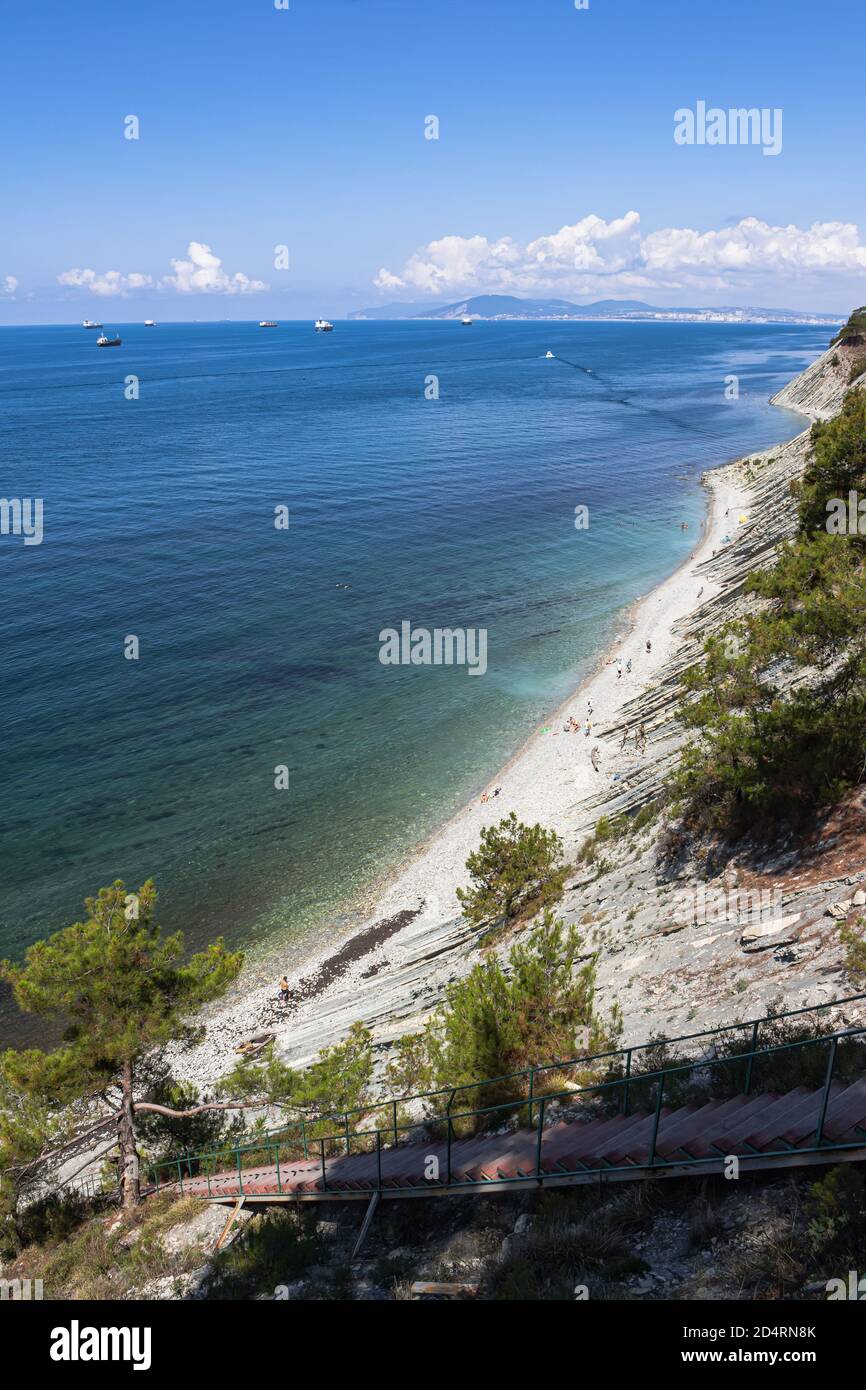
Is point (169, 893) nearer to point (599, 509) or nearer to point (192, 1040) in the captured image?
point (192, 1040)

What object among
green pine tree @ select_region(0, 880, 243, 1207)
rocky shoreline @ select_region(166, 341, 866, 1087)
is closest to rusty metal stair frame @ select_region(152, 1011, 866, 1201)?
rocky shoreline @ select_region(166, 341, 866, 1087)

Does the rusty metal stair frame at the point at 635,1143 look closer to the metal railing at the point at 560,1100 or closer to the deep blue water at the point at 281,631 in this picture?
the metal railing at the point at 560,1100

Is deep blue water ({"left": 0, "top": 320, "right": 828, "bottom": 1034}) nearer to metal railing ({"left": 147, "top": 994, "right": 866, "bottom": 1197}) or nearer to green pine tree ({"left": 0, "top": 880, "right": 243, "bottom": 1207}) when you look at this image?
green pine tree ({"left": 0, "top": 880, "right": 243, "bottom": 1207})

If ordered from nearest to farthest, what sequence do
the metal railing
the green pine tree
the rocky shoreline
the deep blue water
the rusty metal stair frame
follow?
the rusty metal stair frame
the metal railing
the rocky shoreline
the green pine tree
the deep blue water

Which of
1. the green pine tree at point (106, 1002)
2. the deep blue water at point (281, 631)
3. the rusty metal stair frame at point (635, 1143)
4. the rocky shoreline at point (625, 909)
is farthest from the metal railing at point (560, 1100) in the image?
the deep blue water at point (281, 631)

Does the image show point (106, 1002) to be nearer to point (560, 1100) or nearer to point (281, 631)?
point (560, 1100)
